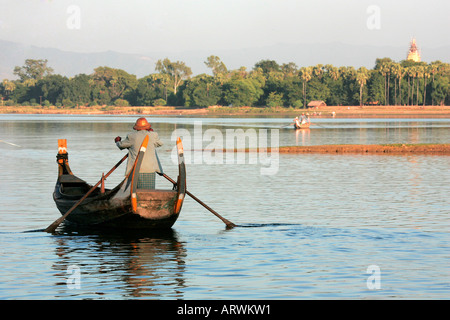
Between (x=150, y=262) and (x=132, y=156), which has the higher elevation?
(x=132, y=156)

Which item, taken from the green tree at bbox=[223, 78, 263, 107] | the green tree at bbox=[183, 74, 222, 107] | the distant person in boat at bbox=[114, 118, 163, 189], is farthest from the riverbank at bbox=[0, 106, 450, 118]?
the distant person in boat at bbox=[114, 118, 163, 189]

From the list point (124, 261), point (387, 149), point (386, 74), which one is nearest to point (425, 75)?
point (386, 74)

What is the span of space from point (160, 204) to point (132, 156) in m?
1.29

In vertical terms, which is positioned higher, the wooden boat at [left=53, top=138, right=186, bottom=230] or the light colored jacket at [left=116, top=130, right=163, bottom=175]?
the light colored jacket at [left=116, top=130, right=163, bottom=175]

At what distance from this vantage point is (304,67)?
7682 inches

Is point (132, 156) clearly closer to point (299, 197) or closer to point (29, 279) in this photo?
point (29, 279)

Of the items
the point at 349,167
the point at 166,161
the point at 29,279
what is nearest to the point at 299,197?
the point at 349,167

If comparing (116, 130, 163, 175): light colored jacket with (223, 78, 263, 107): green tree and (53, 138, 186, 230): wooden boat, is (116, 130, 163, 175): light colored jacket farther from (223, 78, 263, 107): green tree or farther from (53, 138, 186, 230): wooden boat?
(223, 78, 263, 107): green tree

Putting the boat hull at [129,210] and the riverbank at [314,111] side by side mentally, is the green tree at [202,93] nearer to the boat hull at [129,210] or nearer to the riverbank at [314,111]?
the riverbank at [314,111]

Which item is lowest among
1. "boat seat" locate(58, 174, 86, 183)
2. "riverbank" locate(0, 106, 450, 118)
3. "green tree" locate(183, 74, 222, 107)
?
"riverbank" locate(0, 106, 450, 118)

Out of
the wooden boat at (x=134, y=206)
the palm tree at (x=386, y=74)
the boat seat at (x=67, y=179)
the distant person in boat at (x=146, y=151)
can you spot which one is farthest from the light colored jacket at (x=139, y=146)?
the palm tree at (x=386, y=74)

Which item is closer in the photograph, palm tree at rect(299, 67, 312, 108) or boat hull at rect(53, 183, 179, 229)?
boat hull at rect(53, 183, 179, 229)

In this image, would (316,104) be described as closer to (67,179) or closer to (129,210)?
(67,179)
